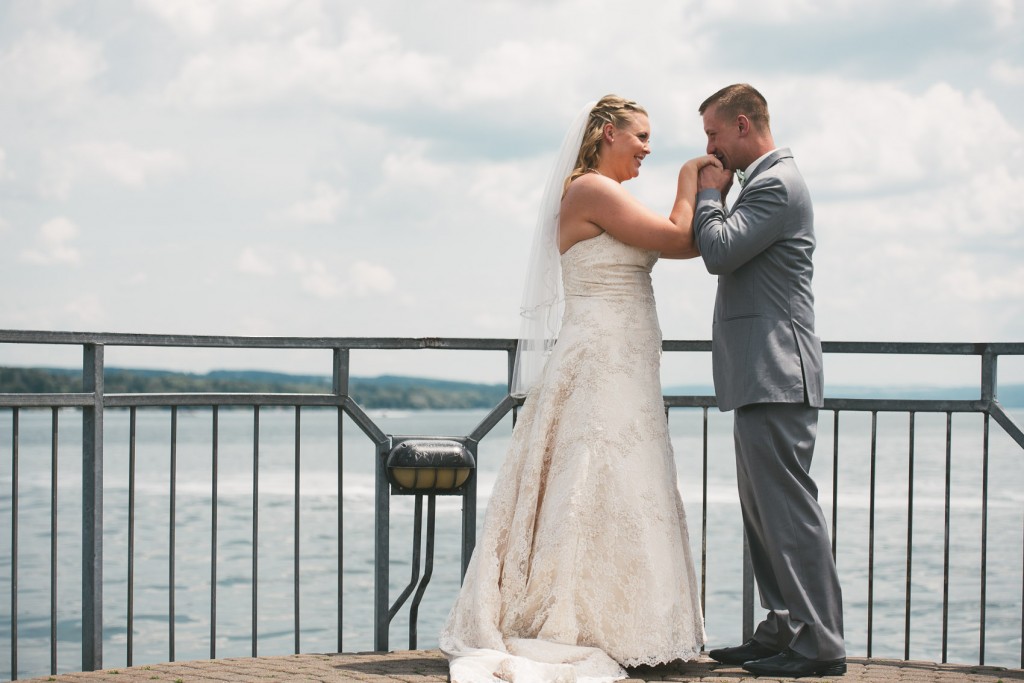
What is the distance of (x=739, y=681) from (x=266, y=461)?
112 feet

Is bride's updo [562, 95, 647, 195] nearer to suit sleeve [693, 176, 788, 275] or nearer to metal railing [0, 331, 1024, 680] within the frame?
suit sleeve [693, 176, 788, 275]

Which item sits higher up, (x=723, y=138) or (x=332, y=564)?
(x=723, y=138)

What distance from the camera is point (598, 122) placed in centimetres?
436

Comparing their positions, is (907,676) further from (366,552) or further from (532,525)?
(366,552)

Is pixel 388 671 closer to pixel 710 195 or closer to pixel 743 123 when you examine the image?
pixel 710 195

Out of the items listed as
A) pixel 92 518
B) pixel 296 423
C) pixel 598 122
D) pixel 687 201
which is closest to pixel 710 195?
pixel 687 201

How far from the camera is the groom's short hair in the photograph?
4.09 metres

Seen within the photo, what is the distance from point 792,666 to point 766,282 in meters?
1.35

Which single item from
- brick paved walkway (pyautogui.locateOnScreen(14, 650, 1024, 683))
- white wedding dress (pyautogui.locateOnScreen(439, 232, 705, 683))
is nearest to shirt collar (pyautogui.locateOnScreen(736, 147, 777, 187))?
white wedding dress (pyautogui.locateOnScreen(439, 232, 705, 683))

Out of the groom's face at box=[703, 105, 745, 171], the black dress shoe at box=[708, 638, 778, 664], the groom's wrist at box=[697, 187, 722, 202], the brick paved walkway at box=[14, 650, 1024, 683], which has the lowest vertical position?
the brick paved walkway at box=[14, 650, 1024, 683]

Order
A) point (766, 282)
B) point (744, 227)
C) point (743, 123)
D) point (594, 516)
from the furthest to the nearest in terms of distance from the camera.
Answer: point (594, 516) < point (743, 123) < point (766, 282) < point (744, 227)

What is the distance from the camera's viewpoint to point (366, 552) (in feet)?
63.2

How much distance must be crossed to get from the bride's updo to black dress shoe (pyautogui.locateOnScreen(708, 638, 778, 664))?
1839mm

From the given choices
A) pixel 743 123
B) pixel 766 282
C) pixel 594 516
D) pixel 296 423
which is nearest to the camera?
pixel 766 282
